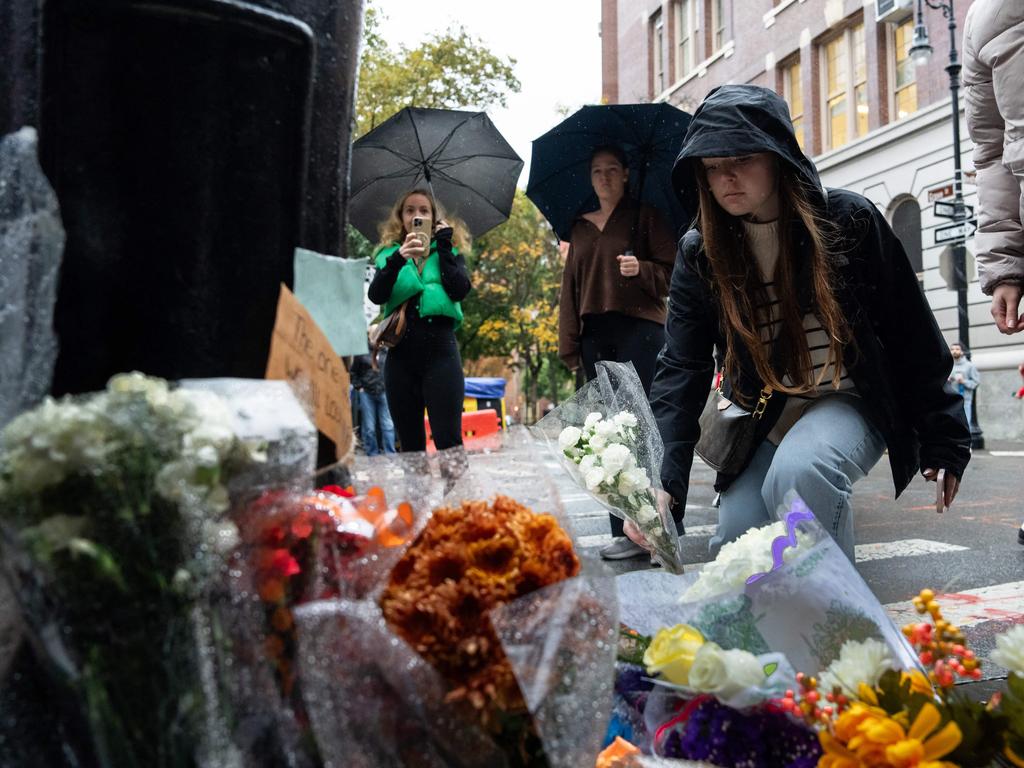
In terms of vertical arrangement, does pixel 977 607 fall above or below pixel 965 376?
below

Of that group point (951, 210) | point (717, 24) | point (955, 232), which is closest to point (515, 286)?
point (717, 24)

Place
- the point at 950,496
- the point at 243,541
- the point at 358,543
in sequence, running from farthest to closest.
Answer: the point at 950,496
the point at 358,543
the point at 243,541

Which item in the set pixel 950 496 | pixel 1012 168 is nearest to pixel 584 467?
pixel 950 496

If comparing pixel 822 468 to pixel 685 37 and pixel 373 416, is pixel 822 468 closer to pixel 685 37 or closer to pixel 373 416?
pixel 373 416

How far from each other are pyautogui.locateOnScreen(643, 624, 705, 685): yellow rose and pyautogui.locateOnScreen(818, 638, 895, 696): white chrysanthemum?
20cm

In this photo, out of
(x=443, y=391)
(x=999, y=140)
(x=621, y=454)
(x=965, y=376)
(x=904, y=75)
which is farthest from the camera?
(x=904, y=75)

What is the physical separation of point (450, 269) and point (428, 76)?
1640 cm

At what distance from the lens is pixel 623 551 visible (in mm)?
4621

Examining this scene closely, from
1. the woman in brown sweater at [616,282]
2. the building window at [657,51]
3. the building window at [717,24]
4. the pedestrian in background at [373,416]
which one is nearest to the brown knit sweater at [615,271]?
the woman in brown sweater at [616,282]

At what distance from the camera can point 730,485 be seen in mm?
3061

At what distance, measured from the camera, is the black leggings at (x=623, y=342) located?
470 cm

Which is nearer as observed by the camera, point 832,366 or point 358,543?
point 358,543

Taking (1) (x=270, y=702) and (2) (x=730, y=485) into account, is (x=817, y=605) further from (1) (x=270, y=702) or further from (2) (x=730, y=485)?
(2) (x=730, y=485)

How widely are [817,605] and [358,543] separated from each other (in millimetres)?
797
